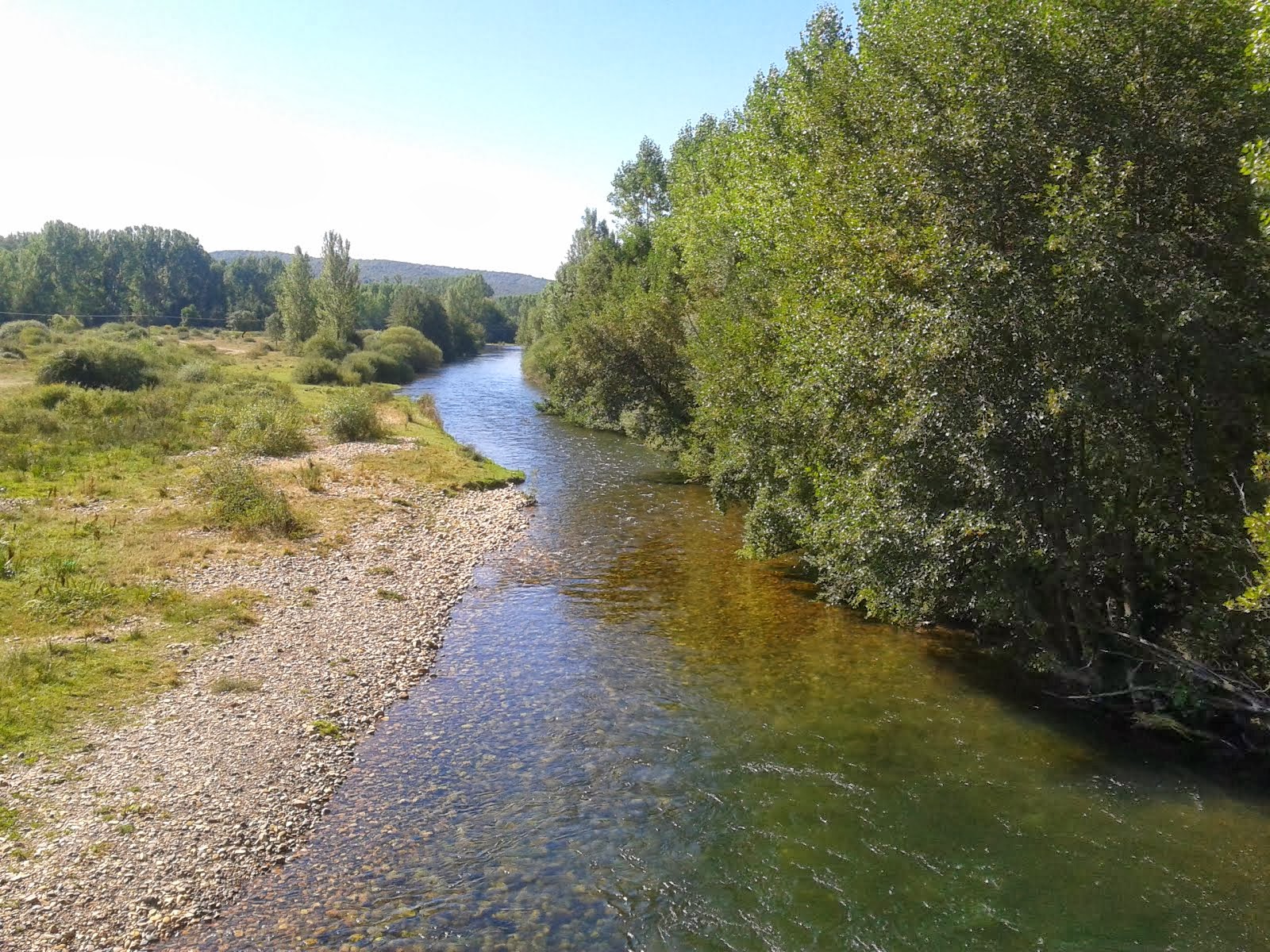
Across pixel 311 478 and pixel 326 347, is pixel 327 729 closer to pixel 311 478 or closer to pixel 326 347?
pixel 311 478

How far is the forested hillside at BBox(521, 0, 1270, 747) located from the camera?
41.0 feet

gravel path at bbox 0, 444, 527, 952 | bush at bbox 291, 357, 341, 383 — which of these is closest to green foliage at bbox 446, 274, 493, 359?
bush at bbox 291, 357, 341, 383

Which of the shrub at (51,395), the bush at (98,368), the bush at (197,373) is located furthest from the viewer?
the bush at (197,373)

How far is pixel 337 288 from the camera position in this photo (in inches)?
3861

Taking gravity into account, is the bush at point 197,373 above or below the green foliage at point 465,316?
below

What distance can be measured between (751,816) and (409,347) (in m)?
96.9

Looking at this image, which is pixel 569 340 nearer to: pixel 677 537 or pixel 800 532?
pixel 677 537

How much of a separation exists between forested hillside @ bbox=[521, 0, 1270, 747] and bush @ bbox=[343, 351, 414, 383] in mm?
69448

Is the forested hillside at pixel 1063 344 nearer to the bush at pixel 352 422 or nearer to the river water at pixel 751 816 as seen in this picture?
the river water at pixel 751 816

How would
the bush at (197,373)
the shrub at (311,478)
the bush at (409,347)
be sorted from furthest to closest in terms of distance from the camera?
the bush at (409,347) → the bush at (197,373) → the shrub at (311,478)

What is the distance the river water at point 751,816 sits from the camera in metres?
10.3

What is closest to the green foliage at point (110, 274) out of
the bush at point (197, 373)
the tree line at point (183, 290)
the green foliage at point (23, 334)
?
the tree line at point (183, 290)

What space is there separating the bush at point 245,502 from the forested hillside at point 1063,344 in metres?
19.7

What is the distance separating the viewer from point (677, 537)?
96.1ft
